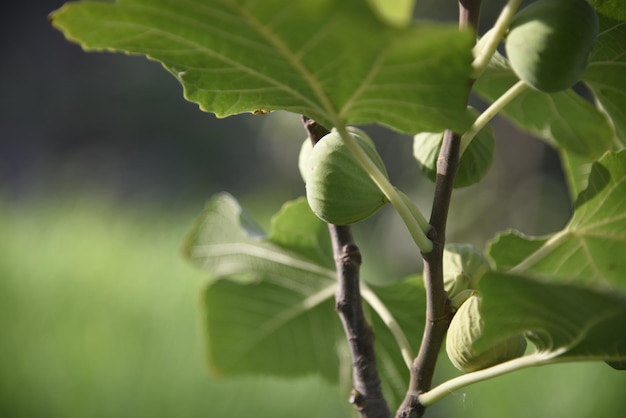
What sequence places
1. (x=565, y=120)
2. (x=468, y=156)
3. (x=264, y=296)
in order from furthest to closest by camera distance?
1. (x=264, y=296)
2. (x=565, y=120)
3. (x=468, y=156)

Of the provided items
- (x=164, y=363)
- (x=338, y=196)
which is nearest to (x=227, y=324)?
(x=338, y=196)

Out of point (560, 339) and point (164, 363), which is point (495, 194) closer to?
point (164, 363)

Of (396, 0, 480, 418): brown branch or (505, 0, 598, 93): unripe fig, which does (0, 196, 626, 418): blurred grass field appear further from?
(505, 0, 598, 93): unripe fig

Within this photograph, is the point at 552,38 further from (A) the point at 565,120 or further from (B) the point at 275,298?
(B) the point at 275,298

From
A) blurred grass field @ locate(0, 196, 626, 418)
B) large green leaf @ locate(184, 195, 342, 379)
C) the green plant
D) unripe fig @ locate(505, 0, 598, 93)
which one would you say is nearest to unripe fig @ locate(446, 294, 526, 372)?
the green plant

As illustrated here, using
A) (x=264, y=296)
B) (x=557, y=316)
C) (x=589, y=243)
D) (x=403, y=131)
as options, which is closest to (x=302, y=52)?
(x=403, y=131)

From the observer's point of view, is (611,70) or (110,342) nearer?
(611,70)
